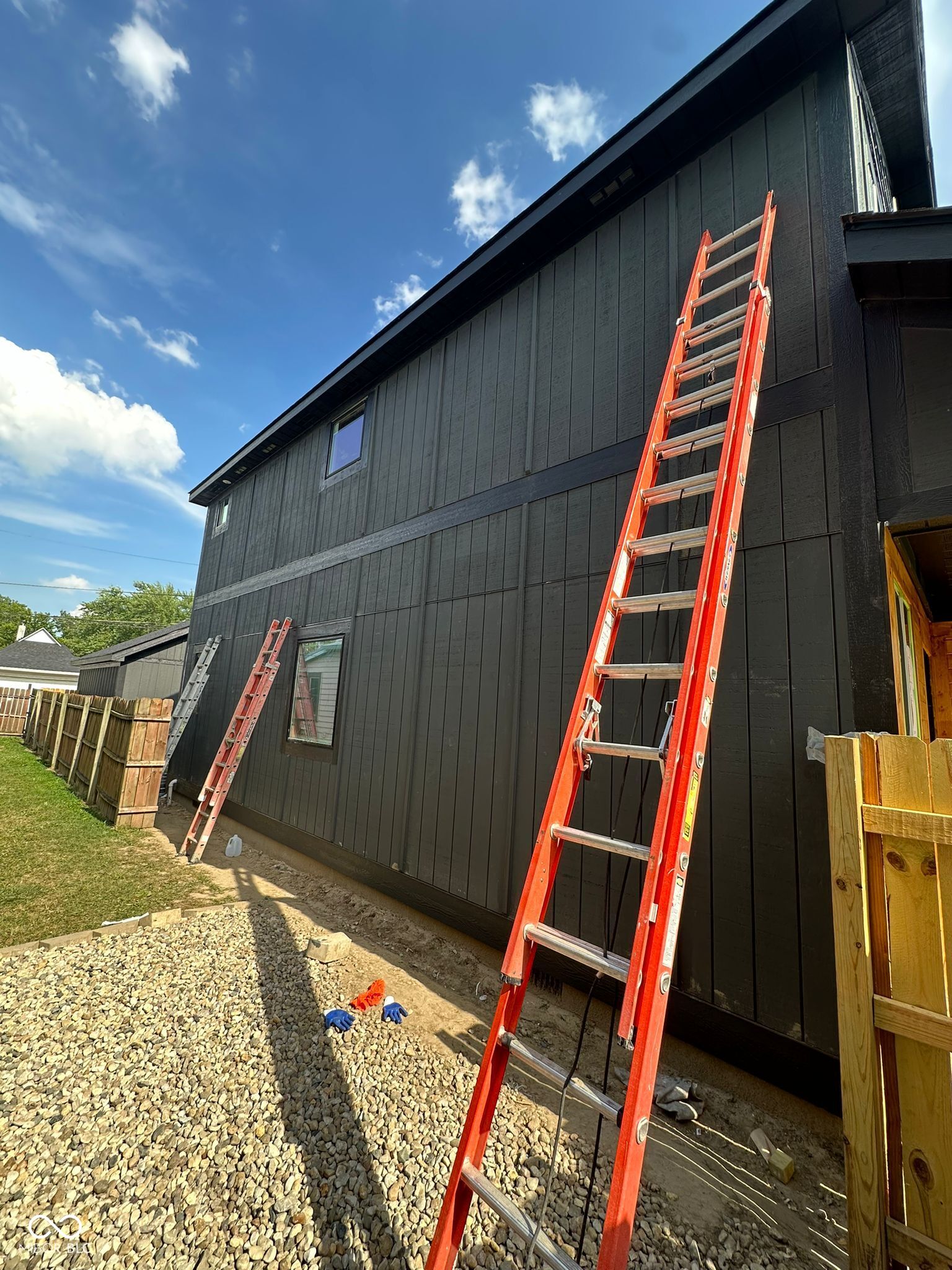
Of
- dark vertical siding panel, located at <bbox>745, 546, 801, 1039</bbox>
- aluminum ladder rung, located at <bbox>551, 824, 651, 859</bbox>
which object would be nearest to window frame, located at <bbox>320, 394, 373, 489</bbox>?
dark vertical siding panel, located at <bbox>745, 546, 801, 1039</bbox>

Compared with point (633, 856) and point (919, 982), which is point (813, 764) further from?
point (633, 856)

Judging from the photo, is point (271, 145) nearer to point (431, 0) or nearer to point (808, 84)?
point (431, 0)

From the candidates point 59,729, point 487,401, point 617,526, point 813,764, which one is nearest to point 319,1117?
point 813,764

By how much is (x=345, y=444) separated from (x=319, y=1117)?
25.5 ft

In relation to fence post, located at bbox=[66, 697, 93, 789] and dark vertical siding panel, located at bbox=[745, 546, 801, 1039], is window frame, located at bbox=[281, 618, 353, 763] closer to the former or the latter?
dark vertical siding panel, located at bbox=[745, 546, 801, 1039]

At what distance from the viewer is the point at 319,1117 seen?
2342 millimetres

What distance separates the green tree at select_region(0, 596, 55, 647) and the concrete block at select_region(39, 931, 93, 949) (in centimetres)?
6655

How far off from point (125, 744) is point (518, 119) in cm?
1018

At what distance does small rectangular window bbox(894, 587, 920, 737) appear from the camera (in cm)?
306

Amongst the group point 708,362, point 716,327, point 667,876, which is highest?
point 716,327

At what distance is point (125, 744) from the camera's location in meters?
7.95

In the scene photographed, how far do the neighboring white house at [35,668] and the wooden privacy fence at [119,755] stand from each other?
23.6 m

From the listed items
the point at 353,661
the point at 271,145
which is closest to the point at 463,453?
the point at 353,661

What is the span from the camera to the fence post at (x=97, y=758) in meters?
9.00
